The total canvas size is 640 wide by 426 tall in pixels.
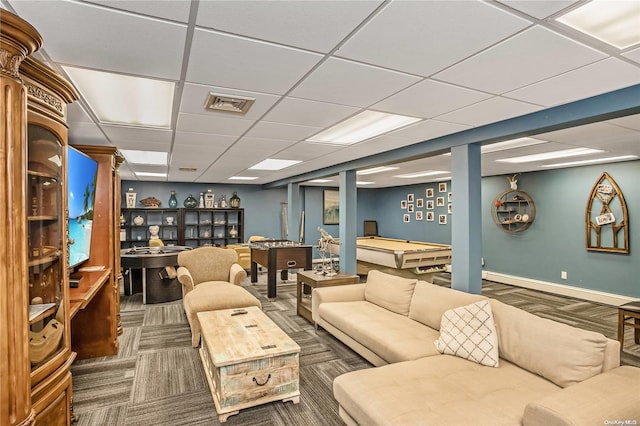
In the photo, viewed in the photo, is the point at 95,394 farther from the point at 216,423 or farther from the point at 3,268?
the point at 3,268

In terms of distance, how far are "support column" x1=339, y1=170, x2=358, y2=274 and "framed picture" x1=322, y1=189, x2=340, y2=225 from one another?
202 inches

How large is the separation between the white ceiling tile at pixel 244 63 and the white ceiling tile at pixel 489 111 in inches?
57.4

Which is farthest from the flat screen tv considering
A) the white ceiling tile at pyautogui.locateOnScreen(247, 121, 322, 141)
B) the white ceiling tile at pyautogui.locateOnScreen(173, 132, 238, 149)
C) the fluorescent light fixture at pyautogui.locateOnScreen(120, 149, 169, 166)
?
the white ceiling tile at pyautogui.locateOnScreen(247, 121, 322, 141)

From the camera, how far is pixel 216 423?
7.98 feet

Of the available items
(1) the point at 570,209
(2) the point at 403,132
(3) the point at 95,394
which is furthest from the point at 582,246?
(3) the point at 95,394

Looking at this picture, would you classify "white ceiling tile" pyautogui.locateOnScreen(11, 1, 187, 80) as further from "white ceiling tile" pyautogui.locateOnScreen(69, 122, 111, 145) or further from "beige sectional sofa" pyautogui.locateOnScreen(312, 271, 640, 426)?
"beige sectional sofa" pyautogui.locateOnScreen(312, 271, 640, 426)

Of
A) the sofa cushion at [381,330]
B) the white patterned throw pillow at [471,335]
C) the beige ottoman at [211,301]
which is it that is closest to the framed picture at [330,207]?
the beige ottoman at [211,301]

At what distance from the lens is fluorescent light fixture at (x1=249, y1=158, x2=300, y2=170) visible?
18.3 ft

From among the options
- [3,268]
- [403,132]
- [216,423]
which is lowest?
[216,423]

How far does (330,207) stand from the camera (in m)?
10.9

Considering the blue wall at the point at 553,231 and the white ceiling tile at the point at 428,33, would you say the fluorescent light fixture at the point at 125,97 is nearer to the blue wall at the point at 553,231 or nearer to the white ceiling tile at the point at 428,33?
the white ceiling tile at the point at 428,33

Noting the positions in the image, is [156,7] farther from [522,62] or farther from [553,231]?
[553,231]

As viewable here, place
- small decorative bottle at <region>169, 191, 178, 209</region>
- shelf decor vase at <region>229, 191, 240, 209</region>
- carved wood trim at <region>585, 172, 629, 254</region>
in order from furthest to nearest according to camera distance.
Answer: shelf decor vase at <region>229, 191, 240, 209</region> < small decorative bottle at <region>169, 191, 178, 209</region> < carved wood trim at <region>585, 172, 629, 254</region>

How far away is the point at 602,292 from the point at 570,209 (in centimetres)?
150
